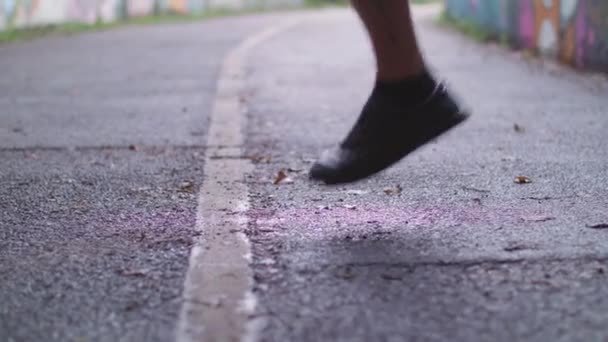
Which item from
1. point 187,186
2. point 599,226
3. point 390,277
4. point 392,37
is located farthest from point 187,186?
point 599,226

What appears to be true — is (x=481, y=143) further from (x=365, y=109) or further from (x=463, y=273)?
(x=463, y=273)

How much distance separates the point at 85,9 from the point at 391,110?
17615 mm

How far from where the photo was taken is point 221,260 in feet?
6.37

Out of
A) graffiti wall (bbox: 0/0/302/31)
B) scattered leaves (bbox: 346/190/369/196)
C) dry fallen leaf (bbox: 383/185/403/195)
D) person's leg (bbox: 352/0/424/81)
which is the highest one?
person's leg (bbox: 352/0/424/81)

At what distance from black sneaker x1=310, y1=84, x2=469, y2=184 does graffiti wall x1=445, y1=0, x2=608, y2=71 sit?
13.0 ft

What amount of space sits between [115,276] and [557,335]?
995mm

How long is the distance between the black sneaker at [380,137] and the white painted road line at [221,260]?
313mm

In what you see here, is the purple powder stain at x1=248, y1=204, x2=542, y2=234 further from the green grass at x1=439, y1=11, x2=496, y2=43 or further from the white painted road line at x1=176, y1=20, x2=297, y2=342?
the green grass at x1=439, y1=11, x2=496, y2=43

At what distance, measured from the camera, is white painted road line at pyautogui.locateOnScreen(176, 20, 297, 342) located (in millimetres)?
1552

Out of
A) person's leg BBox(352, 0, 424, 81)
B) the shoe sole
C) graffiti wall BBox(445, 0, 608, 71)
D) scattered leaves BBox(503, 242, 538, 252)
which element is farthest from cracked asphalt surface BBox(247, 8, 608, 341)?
graffiti wall BBox(445, 0, 608, 71)

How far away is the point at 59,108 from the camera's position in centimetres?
488

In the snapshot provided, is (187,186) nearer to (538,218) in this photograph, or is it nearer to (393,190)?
(393,190)

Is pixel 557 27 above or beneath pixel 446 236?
beneath

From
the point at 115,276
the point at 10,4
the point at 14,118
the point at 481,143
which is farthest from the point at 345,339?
the point at 10,4
